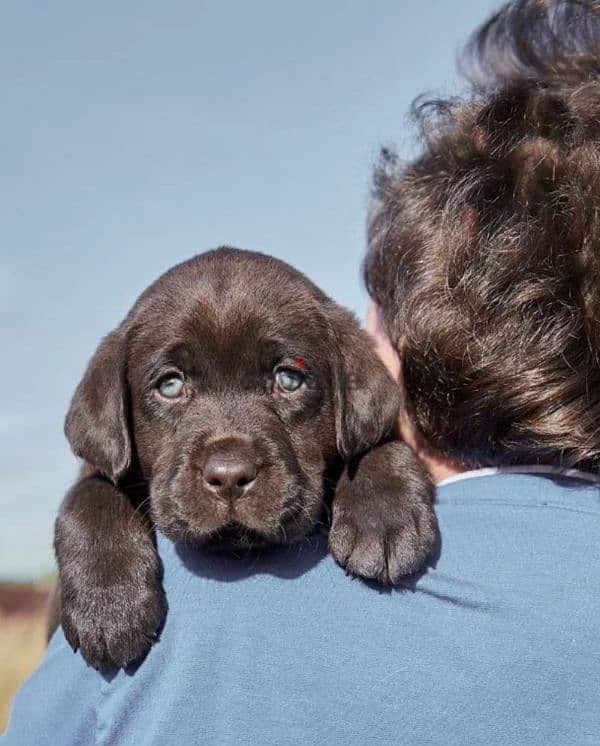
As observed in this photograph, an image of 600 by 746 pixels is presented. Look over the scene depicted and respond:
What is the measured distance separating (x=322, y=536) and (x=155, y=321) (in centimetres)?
85

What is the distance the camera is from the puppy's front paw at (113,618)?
2207 millimetres

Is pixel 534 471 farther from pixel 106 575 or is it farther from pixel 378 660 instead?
pixel 106 575

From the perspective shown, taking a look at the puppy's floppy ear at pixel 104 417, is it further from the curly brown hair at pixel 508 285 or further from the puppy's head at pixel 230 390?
the curly brown hair at pixel 508 285

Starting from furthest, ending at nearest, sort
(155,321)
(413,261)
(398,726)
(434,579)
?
(155,321)
(413,261)
(434,579)
(398,726)

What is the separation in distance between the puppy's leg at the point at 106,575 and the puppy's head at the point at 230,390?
9 cm


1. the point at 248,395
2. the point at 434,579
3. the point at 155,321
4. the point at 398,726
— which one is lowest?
the point at 398,726

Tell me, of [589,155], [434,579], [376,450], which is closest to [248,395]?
[376,450]

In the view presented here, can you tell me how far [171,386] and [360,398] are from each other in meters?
0.54

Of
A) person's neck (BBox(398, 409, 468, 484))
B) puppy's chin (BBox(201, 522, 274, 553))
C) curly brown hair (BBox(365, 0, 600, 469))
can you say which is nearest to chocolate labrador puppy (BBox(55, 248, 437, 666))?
puppy's chin (BBox(201, 522, 274, 553))

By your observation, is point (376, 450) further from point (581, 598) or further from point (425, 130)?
point (425, 130)

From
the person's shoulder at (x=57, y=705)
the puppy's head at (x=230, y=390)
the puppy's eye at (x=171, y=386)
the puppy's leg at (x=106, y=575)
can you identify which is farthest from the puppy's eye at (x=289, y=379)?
the person's shoulder at (x=57, y=705)

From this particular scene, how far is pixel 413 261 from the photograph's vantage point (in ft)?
8.88

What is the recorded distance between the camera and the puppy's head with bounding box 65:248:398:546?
2.63 meters

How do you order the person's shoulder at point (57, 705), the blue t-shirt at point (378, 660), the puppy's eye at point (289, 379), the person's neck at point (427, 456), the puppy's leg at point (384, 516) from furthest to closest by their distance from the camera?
the puppy's eye at point (289, 379) → the person's neck at point (427, 456) → the puppy's leg at point (384, 516) → the person's shoulder at point (57, 705) → the blue t-shirt at point (378, 660)
